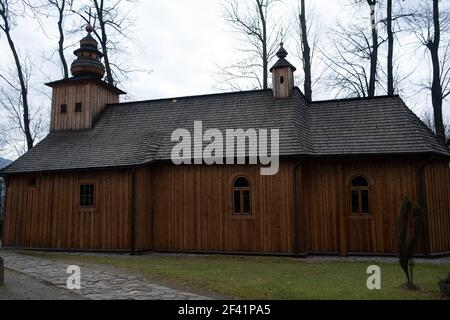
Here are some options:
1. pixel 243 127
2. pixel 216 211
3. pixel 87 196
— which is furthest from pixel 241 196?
pixel 87 196

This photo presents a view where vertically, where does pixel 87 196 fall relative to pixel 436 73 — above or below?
below

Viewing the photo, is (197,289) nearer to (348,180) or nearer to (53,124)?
(348,180)

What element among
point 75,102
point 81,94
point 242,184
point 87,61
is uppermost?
point 87,61

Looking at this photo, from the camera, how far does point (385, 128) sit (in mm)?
14727

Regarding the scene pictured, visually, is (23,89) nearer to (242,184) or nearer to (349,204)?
(242,184)

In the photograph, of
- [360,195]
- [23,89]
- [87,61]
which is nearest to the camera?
[360,195]

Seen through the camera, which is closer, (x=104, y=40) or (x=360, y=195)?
(x=360, y=195)

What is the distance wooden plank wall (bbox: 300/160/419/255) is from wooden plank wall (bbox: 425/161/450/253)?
0.68m

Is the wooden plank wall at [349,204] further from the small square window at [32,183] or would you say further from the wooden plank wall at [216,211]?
the small square window at [32,183]

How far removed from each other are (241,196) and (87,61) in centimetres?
1085

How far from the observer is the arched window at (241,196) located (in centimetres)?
1473

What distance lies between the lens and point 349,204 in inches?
556

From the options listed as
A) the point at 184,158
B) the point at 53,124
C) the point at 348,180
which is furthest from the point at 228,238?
the point at 53,124

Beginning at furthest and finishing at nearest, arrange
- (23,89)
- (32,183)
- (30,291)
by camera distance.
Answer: (23,89) < (32,183) < (30,291)
